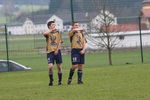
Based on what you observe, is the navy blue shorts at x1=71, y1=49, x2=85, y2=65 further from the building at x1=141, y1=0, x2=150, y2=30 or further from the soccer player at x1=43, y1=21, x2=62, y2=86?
the building at x1=141, y1=0, x2=150, y2=30

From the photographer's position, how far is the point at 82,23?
3269 centimetres

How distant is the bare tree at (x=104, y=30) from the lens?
93.4ft

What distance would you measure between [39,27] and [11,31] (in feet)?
4.75

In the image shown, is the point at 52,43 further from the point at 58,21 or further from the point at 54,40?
the point at 58,21

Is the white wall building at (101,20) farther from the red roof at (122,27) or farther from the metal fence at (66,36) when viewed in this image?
the red roof at (122,27)

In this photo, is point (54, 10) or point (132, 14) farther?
point (132, 14)

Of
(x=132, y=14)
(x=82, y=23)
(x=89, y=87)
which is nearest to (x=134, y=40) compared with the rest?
(x=132, y=14)

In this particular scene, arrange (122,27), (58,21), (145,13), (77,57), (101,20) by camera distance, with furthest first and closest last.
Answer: (145,13), (58,21), (122,27), (101,20), (77,57)

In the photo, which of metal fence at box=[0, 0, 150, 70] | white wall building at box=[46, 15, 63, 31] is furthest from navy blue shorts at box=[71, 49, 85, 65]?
white wall building at box=[46, 15, 63, 31]

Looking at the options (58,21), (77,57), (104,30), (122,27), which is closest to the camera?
(77,57)

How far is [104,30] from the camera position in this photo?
1128 inches

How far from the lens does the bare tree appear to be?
28.5 meters

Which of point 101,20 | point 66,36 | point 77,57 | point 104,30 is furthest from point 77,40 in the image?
point 66,36

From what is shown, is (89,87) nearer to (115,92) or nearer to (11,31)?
(115,92)
